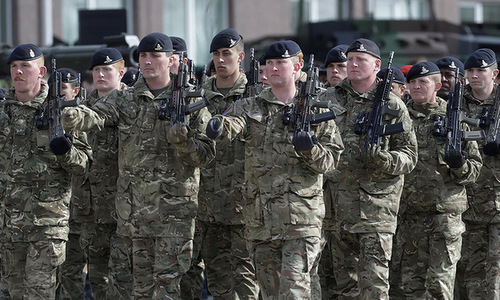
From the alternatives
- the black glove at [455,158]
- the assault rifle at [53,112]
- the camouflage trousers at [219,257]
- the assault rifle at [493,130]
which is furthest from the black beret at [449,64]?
the assault rifle at [53,112]

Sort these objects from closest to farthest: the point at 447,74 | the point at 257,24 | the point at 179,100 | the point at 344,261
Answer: the point at 179,100 → the point at 344,261 → the point at 447,74 → the point at 257,24

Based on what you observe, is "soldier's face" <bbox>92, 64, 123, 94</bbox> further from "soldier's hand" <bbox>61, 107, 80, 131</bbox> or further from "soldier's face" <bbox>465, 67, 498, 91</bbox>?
"soldier's face" <bbox>465, 67, 498, 91</bbox>

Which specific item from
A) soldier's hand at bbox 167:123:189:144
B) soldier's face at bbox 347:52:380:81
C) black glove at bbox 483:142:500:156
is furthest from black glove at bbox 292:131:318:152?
black glove at bbox 483:142:500:156

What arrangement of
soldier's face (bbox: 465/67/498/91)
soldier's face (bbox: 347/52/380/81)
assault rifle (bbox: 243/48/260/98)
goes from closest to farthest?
soldier's face (bbox: 347/52/380/81) → assault rifle (bbox: 243/48/260/98) → soldier's face (bbox: 465/67/498/91)

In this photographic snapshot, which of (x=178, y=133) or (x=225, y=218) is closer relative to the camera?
(x=178, y=133)

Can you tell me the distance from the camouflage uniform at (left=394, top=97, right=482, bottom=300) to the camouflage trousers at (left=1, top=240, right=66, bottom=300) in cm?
312

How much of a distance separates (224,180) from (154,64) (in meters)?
1.26

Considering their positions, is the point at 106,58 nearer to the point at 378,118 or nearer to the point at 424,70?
the point at 378,118

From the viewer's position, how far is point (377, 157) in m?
8.12

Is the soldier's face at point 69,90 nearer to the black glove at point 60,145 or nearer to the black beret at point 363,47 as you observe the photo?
the black glove at point 60,145

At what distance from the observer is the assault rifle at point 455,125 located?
890 cm

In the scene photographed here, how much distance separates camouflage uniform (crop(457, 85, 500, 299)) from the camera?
30.8 feet

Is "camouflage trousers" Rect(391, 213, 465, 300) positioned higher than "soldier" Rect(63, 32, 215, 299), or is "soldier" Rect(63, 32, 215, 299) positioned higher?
"soldier" Rect(63, 32, 215, 299)

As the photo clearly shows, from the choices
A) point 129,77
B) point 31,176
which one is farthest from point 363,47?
point 129,77
